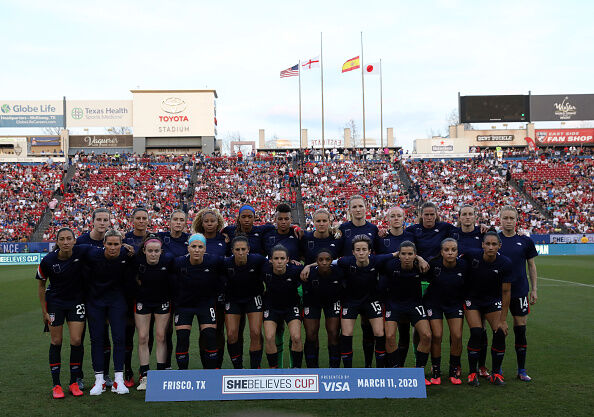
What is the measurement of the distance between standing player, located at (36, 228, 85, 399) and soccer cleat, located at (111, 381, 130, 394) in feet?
1.33

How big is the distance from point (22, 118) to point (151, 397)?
57.1m

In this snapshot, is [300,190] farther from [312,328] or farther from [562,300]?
[312,328]

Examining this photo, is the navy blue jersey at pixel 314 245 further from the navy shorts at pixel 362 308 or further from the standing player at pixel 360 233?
the navy shorts at pixel 362 308

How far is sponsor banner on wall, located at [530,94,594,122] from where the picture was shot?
56.8 m

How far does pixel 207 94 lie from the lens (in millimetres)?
54344

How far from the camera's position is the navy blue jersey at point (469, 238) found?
8.14 m

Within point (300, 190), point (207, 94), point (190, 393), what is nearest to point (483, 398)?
point (190, 393)

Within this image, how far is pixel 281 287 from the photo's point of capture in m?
7.70

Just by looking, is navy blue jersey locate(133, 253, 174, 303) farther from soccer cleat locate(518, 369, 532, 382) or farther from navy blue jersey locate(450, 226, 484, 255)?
soccer cleat locate(518, 369, 532, 382)

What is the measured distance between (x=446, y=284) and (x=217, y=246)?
128 inches

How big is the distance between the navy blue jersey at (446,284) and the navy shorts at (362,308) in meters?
0.71

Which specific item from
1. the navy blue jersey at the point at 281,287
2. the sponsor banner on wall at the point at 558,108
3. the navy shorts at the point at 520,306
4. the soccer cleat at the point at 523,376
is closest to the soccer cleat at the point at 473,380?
the soccer cleat at the point at 523,376

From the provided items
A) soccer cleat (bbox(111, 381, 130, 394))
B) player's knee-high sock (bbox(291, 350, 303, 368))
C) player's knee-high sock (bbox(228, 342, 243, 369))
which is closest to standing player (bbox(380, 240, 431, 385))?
player's knee-high sock (bbox(291, 350, 303, 368))

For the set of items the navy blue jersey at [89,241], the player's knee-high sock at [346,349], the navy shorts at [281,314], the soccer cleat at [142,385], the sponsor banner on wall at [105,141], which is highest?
the sponsor banner on wall at [105,141]
